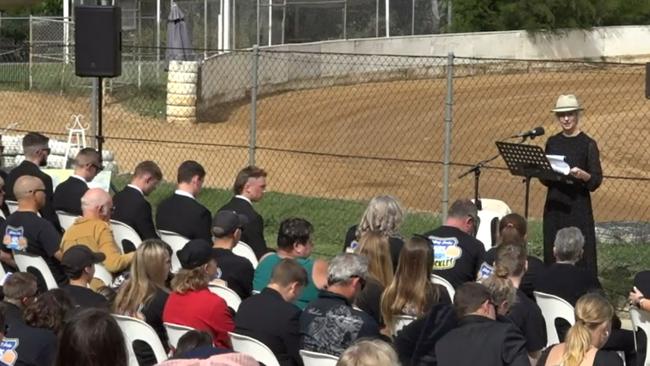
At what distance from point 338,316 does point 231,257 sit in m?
2.27

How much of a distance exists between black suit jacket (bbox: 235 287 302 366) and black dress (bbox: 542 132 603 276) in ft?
15.0

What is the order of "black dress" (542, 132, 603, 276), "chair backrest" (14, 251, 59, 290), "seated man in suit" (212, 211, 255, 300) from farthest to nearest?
1. "black dress" (542, 132, 603, 276)
2. "chair backrest" (14, 251, 59, 290)
3. "seated man in suit" (212, 211, 255, 300)

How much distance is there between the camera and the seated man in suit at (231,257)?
9.70 meters

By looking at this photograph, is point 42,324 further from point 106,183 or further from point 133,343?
point 106,183

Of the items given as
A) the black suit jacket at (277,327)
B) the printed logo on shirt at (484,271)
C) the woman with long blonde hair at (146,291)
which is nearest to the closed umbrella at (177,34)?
the printed logo on shirt at (484,271)

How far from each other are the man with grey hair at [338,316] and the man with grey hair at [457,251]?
1.93 meters

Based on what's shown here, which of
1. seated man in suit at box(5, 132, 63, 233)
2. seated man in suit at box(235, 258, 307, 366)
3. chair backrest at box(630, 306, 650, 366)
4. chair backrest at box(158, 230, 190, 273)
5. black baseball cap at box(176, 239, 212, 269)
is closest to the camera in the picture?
seated man in suit at box(235, 258, 307, 366)

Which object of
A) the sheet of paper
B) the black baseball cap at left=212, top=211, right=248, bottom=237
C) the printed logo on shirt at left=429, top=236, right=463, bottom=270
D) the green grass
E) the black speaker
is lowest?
the green grass

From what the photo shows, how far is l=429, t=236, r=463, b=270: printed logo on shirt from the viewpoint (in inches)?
390

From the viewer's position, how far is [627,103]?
30609mm

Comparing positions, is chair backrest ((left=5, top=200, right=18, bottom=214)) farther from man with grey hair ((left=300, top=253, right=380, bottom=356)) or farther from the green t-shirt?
man with grey hair ((left=300, top=253, right=380, bottom=356))

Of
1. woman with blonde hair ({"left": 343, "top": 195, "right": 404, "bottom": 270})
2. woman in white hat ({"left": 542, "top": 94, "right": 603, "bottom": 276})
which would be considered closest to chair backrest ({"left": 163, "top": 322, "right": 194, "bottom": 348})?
woman with blonde hair ({"left": 343, "top": 195, "right": 404, "bottom": 270})

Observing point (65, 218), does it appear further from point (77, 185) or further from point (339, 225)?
point (339, 225)

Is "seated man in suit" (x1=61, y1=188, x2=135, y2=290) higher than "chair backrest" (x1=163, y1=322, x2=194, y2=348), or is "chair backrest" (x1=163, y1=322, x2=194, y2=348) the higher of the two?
"seated man in suit" (x1=61, y1=188, x2=135, y2=290)
